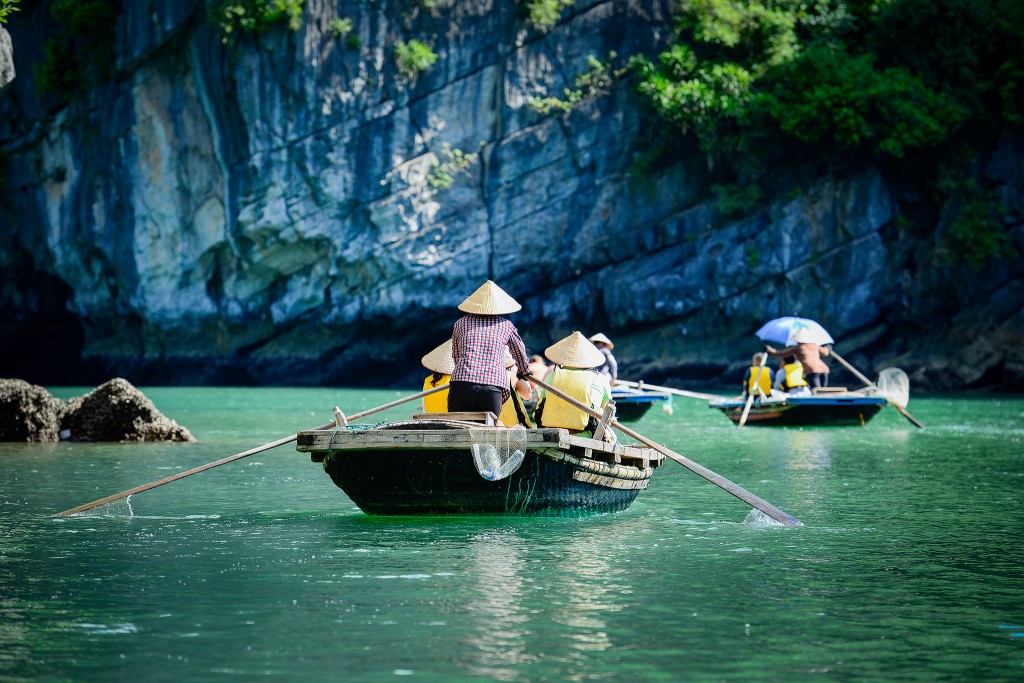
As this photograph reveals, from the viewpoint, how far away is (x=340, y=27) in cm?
3825

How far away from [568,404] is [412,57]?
29.3 meters

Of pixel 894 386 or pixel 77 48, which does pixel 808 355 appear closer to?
pixel 894 386

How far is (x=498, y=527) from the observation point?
30.3ft

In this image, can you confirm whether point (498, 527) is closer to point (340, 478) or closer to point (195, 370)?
point (340, 478)

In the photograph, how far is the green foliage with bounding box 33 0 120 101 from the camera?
40031 millimetres

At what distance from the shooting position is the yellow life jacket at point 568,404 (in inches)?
409

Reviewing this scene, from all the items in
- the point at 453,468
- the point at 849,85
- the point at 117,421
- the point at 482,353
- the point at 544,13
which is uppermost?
the point at 544,13

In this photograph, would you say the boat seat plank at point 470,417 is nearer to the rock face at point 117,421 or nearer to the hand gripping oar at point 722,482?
the hand gripping oar at point 722,482

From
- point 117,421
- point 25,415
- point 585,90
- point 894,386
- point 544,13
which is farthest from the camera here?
point 585,90

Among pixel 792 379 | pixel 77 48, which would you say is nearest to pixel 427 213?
pixel 77 48

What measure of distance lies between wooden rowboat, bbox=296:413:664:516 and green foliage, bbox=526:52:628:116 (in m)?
29.6

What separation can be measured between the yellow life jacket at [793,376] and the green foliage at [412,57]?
66.0ft

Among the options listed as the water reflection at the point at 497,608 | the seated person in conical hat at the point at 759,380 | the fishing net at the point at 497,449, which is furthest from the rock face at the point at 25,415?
the seated person in conical hat at the point at 759,380

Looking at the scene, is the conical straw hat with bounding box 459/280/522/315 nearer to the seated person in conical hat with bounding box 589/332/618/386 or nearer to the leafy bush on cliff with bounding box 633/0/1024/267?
the seated person in conical hat with bounding box 589/332/618/386
